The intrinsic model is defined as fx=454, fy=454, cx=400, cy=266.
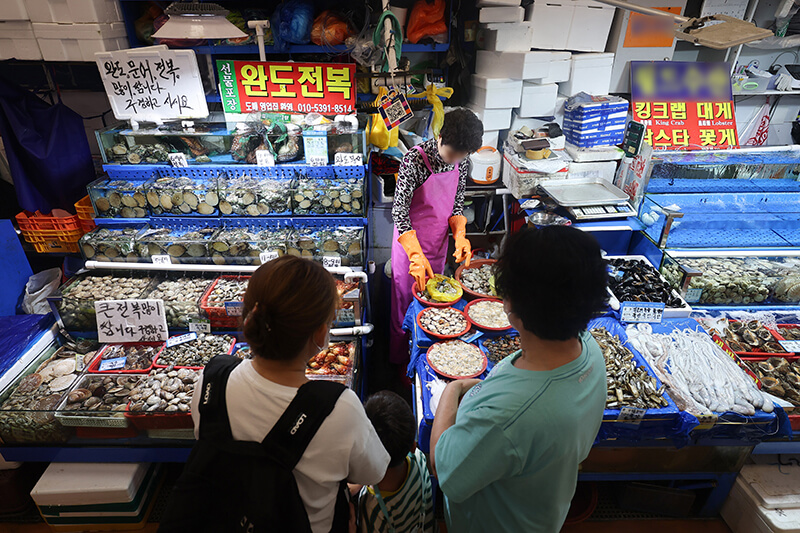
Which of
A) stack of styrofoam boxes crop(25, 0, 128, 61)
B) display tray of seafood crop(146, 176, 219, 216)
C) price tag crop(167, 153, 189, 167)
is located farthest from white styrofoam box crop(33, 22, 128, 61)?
display tray of seafood crop(146, 176, 219, 216)

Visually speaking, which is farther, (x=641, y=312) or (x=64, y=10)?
(x=64, y=10)

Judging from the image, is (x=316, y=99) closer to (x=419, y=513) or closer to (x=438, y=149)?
(x=438, y=149)

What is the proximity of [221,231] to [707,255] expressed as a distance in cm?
357

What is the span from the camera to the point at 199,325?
3088mm

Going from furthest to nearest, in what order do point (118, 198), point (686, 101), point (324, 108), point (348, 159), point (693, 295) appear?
point (686, 101), point (324, 108), point (348, 159), point (118, 198), point (693, 295)

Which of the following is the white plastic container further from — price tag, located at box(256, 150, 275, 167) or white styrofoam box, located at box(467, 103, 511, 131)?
price tag, located at box(256, 150, 275, 167)

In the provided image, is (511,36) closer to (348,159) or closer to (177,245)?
(348,159)

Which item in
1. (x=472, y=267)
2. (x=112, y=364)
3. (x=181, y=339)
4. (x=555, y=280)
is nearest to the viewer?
(x=555, y=280)

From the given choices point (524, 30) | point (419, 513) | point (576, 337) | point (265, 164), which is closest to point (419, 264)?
point (265, 164)

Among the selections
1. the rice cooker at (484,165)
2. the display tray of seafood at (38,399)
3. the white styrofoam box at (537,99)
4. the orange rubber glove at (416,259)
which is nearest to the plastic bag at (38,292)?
the display tray of seafood at (38,399)

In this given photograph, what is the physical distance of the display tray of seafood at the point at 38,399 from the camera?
268 cm

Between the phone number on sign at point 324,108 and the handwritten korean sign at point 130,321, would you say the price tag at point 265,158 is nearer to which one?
the phone number on sign at point 324,108

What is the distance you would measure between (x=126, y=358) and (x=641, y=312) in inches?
134

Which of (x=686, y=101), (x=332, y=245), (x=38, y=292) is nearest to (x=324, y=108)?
(x=332, y=245)
